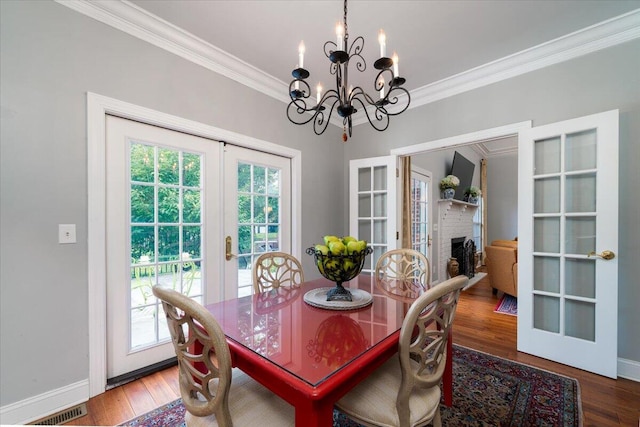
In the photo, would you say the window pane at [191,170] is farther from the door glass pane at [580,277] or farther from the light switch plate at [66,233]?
the door glass pane at [580,277]

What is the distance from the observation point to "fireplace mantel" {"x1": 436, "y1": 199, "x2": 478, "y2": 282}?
4.85 meters

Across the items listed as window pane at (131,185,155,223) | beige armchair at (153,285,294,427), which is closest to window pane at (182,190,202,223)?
window pane at (131,185,155,223)

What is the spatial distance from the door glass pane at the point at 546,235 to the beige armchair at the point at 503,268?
148 cm

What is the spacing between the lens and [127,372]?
192 cm

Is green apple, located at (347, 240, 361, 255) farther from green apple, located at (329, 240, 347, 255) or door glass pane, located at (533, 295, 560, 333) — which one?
door glass pane, located at (533, 295, 560, 333)

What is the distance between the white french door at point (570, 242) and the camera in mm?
1983

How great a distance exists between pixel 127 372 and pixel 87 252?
3.06 ft

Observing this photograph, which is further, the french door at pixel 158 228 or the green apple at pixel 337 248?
the french door at pixel 158 228

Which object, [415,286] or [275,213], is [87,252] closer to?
[275,213]

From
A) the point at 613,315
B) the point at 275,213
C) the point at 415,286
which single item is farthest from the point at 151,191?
the point at 613,315

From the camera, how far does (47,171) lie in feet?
5.21

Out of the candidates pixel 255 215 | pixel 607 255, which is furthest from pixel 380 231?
pixel 607 255

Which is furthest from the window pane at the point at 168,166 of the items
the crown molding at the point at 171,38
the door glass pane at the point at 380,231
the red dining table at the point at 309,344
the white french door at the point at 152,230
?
the door glass pane at the point at 380,231

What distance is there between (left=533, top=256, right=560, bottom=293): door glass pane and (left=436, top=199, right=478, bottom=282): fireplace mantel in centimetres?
238
